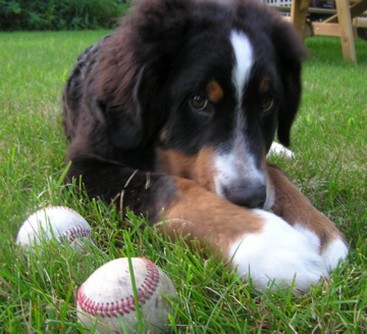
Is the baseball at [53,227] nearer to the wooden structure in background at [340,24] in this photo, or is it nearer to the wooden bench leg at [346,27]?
the wooden structure in background at [340,24]

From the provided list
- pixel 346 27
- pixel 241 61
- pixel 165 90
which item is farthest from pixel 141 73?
pixel 346 27

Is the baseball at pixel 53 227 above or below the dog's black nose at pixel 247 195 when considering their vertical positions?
below

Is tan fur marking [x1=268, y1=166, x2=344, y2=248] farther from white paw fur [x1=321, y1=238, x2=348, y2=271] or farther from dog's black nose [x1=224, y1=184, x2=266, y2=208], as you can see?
dog's black nose [x1=224, y1=184, x2=266, y2=208]

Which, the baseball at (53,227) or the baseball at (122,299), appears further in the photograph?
the baseball at (53,227)

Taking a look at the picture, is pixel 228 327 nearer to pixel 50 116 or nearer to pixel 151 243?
pixel 151 243

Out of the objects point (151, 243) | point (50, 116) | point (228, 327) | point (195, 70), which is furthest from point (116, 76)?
point (50, 116)

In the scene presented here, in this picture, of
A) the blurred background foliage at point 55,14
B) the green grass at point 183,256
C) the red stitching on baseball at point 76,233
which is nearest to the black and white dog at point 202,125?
the green grass at point 183,256

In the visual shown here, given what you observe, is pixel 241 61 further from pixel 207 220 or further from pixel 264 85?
pixel 207 220
